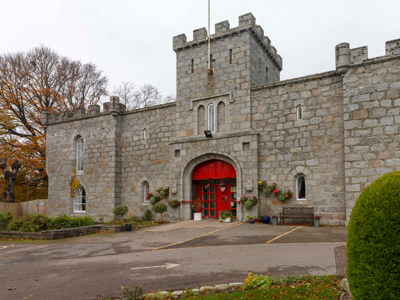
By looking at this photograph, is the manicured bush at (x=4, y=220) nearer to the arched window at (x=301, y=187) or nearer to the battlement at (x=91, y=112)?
the battlement at (x=91, y=112)

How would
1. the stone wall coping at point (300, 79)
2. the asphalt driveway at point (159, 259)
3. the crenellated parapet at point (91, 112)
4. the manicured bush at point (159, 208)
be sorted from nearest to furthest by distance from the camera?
1. the asphalt driveway at point (159, 259)
2. the stone wall coping at point (300, 79)
3. the manicured bush at point (159, 208)
4. the crenellated parapet at point (91, 112)

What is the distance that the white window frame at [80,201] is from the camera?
1981cm

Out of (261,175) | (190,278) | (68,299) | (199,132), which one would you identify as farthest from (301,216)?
(68,299)

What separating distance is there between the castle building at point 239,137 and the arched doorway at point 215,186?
0.05 metres

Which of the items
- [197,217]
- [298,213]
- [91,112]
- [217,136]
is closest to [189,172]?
[197,217]

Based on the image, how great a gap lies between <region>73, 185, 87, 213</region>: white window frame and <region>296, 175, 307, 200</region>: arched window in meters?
12.7

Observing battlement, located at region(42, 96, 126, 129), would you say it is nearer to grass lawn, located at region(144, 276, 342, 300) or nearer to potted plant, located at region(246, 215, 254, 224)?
potted plant, located at region(246, 215, 254, 224)

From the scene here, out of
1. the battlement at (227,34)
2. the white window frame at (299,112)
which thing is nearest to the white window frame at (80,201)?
the battlement at (227,34)

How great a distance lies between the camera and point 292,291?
4.92 metres

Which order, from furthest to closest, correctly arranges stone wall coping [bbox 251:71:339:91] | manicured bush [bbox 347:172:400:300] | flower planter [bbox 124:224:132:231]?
flower planter [bbox 124:224:132:231]
stone wall coping [bbox 251:71:339:91]
manicured bush [bbox 347:172:400:300]

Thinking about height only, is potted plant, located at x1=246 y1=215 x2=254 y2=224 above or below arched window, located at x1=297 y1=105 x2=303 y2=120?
below

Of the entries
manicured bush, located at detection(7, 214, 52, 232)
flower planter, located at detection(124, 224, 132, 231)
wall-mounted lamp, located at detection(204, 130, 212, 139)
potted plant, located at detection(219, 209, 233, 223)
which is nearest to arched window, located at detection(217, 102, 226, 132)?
wall-mounted lamp, located at detection(204, 130, 212, 139)

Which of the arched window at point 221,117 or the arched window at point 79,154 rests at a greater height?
the arched window at point 221,117

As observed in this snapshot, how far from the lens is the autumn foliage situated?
24.6m
